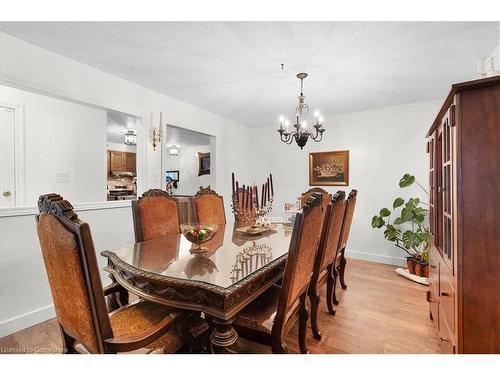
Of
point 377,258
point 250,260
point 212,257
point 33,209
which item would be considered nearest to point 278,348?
point 250,260

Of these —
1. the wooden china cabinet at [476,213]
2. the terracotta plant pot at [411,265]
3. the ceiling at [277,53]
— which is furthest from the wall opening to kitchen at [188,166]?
the wooden china cabinet at [476,213]

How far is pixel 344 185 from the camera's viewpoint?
4.12 m

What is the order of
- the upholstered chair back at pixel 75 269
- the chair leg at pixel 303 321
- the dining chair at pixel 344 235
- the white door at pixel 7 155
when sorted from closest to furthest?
the upholstered chair back at pixel 75 269, the chair leg at pixel 303 321, the dining chair at pixel 344 235, the white door at pixel 7 155

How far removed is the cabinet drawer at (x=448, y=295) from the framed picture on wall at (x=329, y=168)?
8.87ft

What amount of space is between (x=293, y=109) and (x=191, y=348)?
3.30m

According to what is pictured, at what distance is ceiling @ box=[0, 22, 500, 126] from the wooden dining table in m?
1.59

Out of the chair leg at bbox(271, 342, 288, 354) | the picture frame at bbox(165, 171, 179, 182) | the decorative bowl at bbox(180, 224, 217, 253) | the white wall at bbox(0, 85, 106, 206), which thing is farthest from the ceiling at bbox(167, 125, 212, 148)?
the chair leg at bbox(271, 342, 288, 354)

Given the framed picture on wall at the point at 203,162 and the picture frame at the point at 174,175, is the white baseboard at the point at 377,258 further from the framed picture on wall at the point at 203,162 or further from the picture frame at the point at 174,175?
the picture frame at the point at 174,175

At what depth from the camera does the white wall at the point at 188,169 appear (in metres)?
6.88

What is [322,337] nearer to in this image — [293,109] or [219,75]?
[219,75]

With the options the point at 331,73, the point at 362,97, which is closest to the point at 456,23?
the point at 331,73
